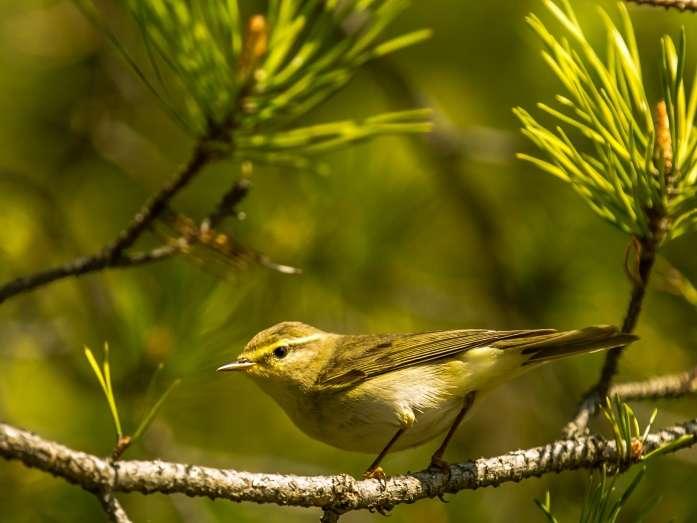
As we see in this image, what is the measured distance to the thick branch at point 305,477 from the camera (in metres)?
1.76

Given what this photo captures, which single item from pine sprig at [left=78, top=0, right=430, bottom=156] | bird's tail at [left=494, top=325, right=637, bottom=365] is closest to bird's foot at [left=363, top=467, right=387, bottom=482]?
bird's tail at [left=494, top=325, right=637, bottom=365]

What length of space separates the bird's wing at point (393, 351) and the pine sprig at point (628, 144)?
2.89 feet

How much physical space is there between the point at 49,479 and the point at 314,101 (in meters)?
1.99

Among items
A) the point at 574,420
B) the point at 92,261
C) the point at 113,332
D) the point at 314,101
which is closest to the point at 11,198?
the point at 113,332

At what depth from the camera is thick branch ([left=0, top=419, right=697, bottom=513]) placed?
1.76 meters

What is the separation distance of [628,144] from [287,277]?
221 centimetres

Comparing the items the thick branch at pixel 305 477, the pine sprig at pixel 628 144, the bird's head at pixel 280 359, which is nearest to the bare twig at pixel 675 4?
the pine sprig at pixel 628 144

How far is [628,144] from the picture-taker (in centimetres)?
224

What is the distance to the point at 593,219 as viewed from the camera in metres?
4.27

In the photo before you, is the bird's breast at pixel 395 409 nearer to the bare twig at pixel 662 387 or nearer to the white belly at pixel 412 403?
the white belly at pixel 412 403

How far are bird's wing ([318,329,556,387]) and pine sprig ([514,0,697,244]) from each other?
0.88 m

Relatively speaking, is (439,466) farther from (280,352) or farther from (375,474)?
(280,352)

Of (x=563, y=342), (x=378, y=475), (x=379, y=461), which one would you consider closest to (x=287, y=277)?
→ (x=379, y=461)

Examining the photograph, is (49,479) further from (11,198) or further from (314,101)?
(314,101)
